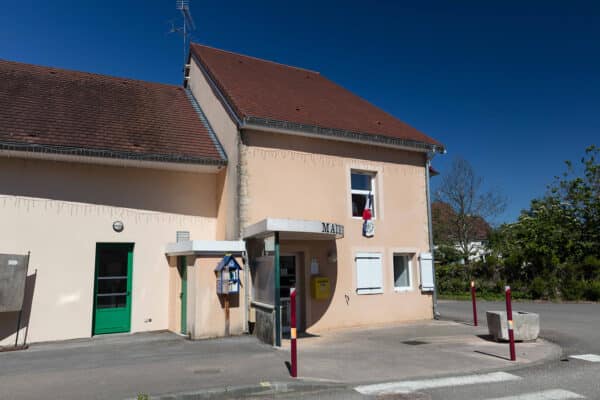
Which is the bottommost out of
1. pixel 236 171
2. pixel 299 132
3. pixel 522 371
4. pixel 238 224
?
pixel 522 371

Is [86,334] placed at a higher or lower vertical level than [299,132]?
lower

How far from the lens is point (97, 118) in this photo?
12344 mm

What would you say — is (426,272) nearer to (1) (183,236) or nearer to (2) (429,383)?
(1) (183,236)

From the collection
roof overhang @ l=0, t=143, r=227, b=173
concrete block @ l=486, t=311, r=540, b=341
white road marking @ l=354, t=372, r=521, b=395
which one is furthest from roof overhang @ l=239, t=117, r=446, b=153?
white road marking @ l=354, t=372, r=521, b=395

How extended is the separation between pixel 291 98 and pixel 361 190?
3591mm

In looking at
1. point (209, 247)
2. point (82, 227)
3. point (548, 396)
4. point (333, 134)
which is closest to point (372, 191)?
point (333, 134)

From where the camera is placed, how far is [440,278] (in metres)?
26.2

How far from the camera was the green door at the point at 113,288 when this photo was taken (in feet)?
36.7

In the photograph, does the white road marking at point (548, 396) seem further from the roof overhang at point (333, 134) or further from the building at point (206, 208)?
the roof overhang at point (333, 134)

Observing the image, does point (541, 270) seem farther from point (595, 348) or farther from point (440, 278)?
point (595, 348)

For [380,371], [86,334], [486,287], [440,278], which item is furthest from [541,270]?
[86,334]

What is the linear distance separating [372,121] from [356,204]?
2.89 metres

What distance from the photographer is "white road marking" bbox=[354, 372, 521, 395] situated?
6.34 metres

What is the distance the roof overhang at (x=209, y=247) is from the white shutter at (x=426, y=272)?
5611mm
